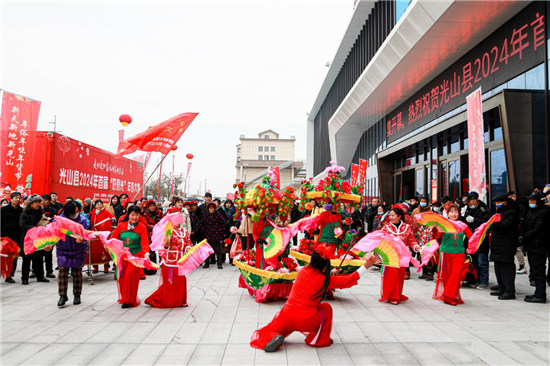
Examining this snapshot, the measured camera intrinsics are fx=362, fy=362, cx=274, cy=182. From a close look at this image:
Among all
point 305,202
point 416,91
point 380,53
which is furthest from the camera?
point 416,91

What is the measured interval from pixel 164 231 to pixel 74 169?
9219mm

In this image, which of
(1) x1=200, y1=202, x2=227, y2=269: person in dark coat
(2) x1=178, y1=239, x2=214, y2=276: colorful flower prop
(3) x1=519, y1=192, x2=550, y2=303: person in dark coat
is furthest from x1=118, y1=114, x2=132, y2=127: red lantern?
(3) x1=519, y1=192, x2=550, y2=303: person in dark coat

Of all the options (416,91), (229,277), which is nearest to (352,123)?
(416,91)

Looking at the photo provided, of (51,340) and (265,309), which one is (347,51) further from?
(51,340)

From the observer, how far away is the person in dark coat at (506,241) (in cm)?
624

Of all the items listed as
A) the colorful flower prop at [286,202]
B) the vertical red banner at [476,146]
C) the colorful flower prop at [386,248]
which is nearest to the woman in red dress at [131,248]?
the colorful flower prop at [286,202]

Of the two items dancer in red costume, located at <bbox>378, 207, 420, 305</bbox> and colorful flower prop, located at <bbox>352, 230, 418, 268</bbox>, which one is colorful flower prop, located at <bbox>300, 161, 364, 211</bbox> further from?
colorful flower prop, located at <bbox>352, 230, 418, 268</bbox>

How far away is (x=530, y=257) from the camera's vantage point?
6312mm

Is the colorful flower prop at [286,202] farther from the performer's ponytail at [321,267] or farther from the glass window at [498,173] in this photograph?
the glass window at [498,173]

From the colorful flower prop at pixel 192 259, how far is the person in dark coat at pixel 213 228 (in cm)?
398

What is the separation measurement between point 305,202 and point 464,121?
308 inches

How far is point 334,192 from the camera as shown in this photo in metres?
6.37

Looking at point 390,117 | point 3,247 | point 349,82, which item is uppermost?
point 349,82

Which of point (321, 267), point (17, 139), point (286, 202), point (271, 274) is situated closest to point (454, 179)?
point (286, 202)
